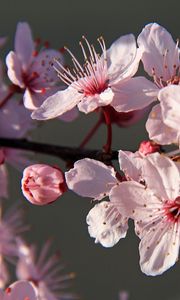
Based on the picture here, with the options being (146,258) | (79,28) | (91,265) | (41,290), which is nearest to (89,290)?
(91,265)

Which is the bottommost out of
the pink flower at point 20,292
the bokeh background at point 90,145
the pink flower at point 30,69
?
the bokeh background at point 90,145

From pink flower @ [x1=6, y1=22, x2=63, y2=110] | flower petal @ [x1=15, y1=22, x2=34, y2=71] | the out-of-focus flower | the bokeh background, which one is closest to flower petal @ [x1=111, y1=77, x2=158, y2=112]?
pink flower @ [x1=6, y1=22, x2=63, y2=110]

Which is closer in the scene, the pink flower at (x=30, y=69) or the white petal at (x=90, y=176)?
the white petal at (x=90, y=176)

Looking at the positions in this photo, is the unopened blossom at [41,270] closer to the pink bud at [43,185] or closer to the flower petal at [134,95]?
the pink bud at [43,185]

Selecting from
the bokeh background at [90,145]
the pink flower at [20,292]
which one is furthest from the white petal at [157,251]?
the bokeh background at [90,145]

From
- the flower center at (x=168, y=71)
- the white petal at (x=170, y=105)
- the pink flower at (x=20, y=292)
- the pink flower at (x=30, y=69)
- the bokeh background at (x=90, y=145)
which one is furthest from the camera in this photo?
the bokeh background at (x=90, y=145)

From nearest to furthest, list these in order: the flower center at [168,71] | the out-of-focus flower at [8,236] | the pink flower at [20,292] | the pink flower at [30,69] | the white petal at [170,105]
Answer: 1. the white petal at [170,105]
2. the flower center at [168,71]
3. the pink flower at [20,292]
4. the pink flower at [30,69]
5. the out-of-focus flower at [8,236]

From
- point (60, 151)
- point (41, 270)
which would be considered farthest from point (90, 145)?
point (60, 151)

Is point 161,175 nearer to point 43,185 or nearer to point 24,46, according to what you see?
point 43,185
